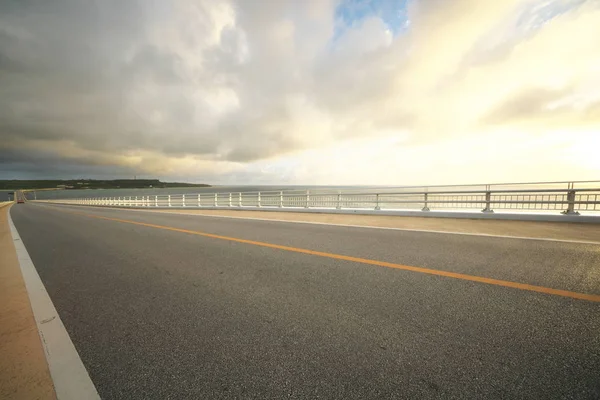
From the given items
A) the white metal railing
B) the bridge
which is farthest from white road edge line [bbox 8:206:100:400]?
the white metal railing

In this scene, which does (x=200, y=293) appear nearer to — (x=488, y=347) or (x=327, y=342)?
(x=327, y=342)

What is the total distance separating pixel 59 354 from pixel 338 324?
256cm

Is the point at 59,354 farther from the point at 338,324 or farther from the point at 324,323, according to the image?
the point at 338,324

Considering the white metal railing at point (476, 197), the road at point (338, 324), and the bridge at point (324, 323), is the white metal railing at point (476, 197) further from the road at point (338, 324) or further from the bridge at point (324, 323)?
the road at point (338, 324)

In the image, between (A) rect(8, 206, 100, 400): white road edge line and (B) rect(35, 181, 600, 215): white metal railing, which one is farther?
(B) rect(35, 181, 600, 215): white metal railing

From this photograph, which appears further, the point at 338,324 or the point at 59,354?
the point at 338,324

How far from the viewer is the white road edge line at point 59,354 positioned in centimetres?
165

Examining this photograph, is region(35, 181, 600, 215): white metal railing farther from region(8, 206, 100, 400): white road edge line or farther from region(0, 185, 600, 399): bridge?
region(8, 206, 100, 400): white road edge line

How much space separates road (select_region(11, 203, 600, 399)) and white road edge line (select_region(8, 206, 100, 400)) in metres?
0.07

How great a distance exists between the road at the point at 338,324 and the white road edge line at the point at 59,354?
2.6 inches

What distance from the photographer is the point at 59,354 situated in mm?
2080

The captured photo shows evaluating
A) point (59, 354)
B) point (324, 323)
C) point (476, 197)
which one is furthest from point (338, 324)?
point (476, 197)

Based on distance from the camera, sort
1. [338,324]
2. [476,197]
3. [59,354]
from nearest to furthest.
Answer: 1. [59,354]
2. [338,324]
3. [476,197]

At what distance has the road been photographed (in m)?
1.68
